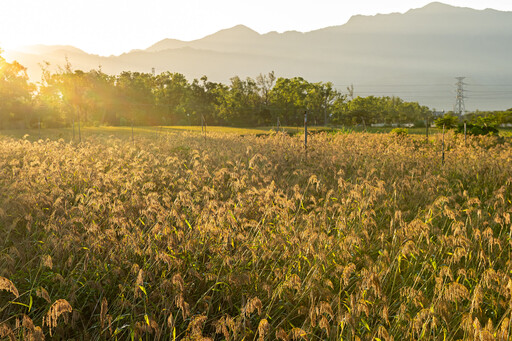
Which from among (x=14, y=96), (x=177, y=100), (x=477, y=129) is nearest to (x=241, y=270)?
(x=477, y=129)

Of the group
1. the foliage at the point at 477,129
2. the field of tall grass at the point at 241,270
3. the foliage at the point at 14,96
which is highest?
the foliage at the point at 14,96

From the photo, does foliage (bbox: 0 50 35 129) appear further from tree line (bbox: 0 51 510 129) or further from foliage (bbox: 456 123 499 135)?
foliage (bbox: 456 123 499 135)

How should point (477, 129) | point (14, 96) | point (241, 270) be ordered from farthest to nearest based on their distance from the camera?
point (14, 96) < point (477, 129) < point (241, 270)

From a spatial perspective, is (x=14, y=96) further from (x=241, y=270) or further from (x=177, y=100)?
(x=241, y=270)

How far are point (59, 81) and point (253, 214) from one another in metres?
77.1

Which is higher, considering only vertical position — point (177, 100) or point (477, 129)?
point (177, 100)

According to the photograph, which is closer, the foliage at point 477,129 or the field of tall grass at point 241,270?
the field of tall grass at point 241,270

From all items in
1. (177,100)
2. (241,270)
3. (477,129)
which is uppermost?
(177,100)

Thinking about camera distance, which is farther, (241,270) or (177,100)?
(177,100)

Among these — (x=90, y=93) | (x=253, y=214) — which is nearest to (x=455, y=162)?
(x=253, y=214)

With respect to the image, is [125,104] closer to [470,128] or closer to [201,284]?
[470,128]

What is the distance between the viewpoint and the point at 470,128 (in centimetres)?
1902

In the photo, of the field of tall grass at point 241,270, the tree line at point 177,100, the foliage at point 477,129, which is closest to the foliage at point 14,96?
the tree line at point 177,100

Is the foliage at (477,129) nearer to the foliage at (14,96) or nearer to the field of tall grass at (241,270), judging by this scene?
the field of tall grass at (241,270)
